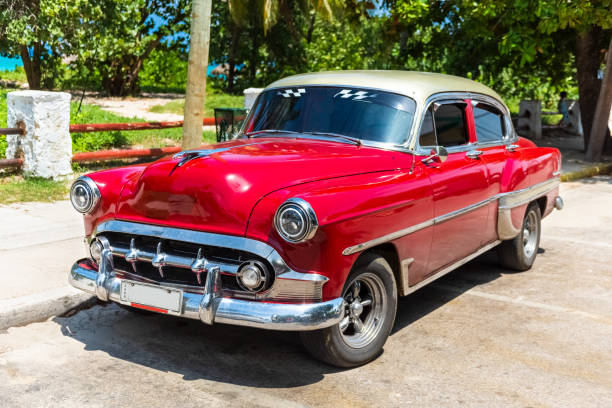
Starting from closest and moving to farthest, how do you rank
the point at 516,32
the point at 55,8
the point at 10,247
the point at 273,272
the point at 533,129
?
1. the point at 273,272
2. the point at 10,247
3. the point at 516,32
4. the point at 55,8
5. the point at 533,129

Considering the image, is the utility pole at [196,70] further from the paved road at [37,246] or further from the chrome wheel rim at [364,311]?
the chrome wheel rim at [364,311]

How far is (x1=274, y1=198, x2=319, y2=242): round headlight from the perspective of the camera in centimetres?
392

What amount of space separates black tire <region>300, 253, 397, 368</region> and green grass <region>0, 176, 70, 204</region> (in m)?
5.60

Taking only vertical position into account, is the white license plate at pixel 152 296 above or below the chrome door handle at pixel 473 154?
below

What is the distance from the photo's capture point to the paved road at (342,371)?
161 inches

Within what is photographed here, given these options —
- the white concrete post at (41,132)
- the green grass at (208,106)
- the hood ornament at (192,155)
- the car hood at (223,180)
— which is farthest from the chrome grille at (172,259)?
the green grass at (208,106)

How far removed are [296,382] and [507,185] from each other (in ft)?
9.61

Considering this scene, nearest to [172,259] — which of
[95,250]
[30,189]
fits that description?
[95,250]

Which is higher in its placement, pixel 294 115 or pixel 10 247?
pixel 294 115

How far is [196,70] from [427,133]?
4.62 m

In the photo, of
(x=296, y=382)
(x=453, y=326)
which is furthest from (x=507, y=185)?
(x=296, y=382)

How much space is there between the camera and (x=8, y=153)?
32.6 feet

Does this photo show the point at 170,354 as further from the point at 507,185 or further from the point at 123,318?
the point at 507,185

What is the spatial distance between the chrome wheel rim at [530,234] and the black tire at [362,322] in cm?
291
